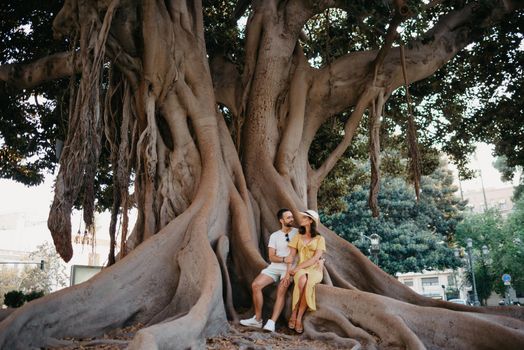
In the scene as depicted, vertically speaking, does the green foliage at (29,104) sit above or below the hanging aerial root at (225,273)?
above

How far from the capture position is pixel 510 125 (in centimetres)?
939

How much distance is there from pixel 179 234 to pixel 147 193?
131cm

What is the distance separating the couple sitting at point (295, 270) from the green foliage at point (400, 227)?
1800 cm

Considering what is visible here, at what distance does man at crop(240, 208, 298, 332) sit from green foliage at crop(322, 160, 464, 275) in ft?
58.9

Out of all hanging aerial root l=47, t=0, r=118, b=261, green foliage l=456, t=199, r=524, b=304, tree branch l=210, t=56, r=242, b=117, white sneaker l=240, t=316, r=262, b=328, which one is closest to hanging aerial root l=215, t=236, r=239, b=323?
white sneaker l=240, t=316, r=262, b=328

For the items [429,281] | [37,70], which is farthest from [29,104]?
[429,281]

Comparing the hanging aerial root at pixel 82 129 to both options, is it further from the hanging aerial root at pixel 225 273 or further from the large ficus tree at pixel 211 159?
the hanging aerial root at pixel 225 273

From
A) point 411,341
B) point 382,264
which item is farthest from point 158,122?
point 382,264

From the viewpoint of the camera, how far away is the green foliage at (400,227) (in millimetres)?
23359

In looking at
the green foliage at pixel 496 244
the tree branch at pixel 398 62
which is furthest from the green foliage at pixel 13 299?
the green foliage at pixel 496 244

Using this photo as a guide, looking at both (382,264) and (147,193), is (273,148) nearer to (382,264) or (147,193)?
Result: (147,193)

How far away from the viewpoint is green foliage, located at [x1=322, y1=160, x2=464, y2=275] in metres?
23.4

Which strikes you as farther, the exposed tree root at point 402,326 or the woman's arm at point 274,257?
the woman's arm at point 274,257

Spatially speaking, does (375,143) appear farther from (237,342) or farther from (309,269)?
(237,342)
